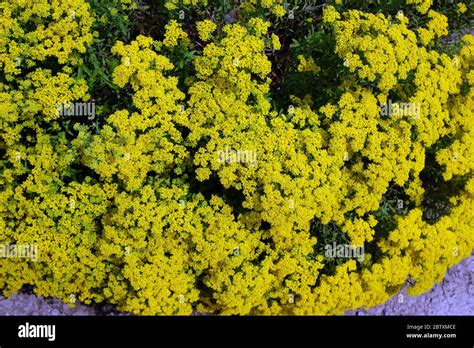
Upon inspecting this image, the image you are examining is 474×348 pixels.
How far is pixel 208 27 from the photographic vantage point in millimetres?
6449

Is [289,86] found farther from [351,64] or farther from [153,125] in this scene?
[153,125]

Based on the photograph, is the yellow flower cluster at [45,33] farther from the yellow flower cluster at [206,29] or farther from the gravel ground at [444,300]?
the gravel ground at [444,300]

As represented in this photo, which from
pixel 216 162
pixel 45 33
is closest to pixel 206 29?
pixel 216 162

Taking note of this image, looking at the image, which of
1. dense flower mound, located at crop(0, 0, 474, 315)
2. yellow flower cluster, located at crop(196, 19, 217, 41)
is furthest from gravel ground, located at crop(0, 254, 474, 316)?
yellow flower cluster, located at crop(196, 19, 217, 41)

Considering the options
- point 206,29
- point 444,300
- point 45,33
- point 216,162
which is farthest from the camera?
point 444,300

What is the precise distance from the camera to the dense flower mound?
612 centimetres

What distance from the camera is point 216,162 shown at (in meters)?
6.10

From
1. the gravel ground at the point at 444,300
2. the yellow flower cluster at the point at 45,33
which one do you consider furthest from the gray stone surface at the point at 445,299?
the yellow flower cluster at the point at 45,33

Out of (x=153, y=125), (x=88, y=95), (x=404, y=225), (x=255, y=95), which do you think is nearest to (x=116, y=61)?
(x=88, y=95)

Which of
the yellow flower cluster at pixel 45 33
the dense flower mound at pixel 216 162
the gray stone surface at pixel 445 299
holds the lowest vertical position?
the gray stone surface at pixel 445 299

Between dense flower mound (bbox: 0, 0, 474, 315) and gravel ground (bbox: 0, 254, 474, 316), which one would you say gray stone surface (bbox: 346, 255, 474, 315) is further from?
dense flower mound (bbox: 0, 0, 474, 315)

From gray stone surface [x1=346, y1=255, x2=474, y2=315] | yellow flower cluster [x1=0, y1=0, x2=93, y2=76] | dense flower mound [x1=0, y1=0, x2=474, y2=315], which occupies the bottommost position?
gray stone surface [x1=346, y1=255, x2=474, y2=315]

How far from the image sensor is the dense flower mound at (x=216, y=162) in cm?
612

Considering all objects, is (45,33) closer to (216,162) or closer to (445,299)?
(216,162)
